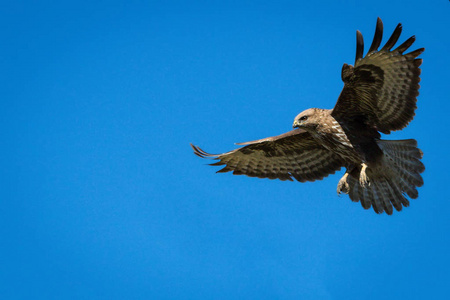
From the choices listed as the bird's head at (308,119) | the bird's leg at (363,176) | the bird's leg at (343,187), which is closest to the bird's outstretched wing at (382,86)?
the bird's head at (308,119)

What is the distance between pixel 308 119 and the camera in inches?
388

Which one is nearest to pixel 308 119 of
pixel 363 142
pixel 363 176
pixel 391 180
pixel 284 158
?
pixel 363 142

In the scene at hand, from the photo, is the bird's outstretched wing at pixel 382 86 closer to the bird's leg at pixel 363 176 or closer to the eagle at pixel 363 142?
the eagle at pixel 363 142

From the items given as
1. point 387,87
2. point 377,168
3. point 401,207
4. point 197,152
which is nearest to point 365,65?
point 387,87

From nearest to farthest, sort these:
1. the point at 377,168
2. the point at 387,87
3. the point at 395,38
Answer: the point at 395,38 < the point at 387,87 < the point at 377,168

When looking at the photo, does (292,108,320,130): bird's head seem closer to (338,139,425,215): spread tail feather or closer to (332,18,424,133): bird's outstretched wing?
(332,18,424,133): bird's outstretched wing

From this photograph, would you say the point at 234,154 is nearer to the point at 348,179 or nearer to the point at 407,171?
the point at 348,179

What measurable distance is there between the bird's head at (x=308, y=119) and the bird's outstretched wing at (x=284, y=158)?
2.36 ft

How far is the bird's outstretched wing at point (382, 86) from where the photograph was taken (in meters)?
8.83

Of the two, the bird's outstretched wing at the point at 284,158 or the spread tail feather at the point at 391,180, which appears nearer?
the spread tail feather at the point at 391,180

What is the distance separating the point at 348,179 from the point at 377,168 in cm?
52

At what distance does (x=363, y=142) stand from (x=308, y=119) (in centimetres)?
89

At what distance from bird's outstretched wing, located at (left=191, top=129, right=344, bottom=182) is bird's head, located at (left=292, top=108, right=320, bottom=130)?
0.72 metres

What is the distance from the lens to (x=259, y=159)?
11125 millimetres
